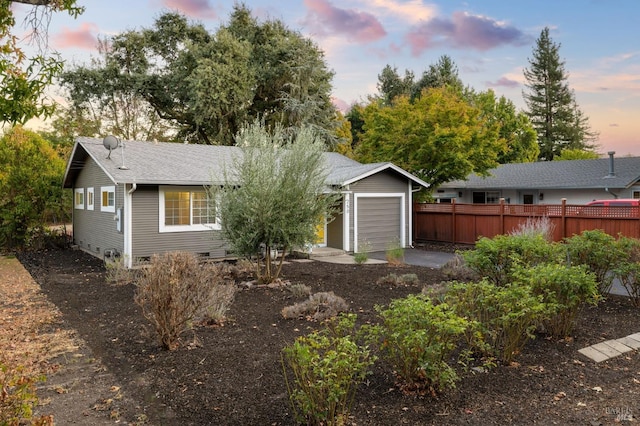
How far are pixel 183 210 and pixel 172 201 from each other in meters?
0.41

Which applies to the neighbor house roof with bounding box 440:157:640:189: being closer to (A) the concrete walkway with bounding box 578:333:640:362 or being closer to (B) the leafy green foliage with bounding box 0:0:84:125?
(A) the concrete walkway with bounding box 578:333:640:362

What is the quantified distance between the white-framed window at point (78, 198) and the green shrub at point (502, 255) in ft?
46.6

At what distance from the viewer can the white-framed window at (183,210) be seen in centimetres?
1240

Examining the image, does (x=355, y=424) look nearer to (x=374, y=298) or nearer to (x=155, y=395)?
(x=155, y=395)

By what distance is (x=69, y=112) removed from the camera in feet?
92.2

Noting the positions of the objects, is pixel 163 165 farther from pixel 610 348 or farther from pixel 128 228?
pixel 610 348

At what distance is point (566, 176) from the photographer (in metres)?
22.6

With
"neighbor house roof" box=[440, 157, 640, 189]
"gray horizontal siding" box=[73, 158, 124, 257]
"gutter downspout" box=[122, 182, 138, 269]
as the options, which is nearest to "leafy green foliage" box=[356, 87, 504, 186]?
"neighbor house roof" box=[440, 157, 640, 189]

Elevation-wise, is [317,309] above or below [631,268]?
below

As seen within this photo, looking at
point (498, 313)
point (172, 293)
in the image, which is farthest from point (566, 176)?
point (172, 293)

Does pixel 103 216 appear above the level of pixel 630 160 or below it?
below

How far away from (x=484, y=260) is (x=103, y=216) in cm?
1144

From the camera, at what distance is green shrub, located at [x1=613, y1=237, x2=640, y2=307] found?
22.1 feet

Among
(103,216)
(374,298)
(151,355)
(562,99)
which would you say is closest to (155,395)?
(151,355)
